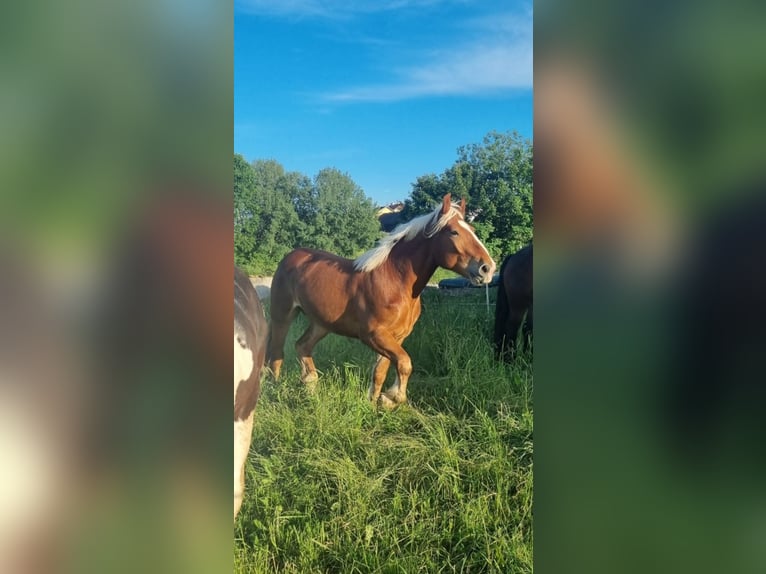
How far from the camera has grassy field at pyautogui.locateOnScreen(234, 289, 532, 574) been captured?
1.30 m

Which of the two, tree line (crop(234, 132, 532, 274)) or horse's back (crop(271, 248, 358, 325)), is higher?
tree line (crop(234, 132, 532, 274))

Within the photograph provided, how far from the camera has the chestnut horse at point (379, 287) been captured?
1.59m

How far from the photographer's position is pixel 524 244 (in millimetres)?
1516

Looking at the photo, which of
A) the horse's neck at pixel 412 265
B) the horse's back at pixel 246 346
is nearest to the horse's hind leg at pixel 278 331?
the horse's back at pixel 246 346

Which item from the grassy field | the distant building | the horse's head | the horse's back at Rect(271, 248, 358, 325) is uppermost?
the distant building

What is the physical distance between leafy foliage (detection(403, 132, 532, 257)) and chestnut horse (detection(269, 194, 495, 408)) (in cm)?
4

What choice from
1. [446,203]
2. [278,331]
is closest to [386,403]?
[278,331]
